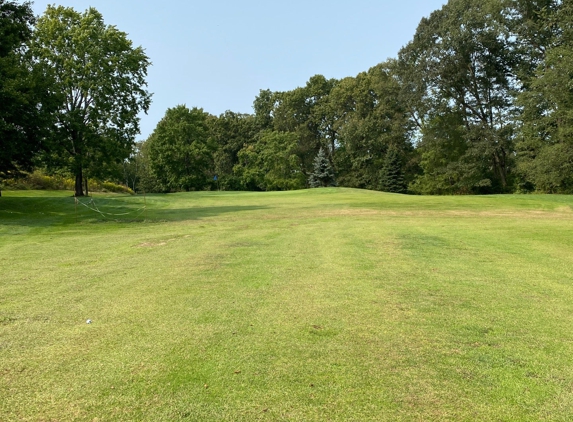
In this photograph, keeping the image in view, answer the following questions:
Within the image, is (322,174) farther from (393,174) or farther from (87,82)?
(87,82)

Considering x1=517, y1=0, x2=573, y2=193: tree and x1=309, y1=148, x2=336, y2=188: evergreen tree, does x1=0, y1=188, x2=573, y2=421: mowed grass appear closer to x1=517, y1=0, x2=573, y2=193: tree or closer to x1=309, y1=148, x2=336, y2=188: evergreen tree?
x1=517, y1=0, x2=573, y2=193: tree

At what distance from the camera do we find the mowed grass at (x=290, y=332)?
9.57 ft

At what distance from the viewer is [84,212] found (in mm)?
19812

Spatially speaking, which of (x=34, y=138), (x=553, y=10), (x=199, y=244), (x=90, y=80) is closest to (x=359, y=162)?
(x=553, y=10)

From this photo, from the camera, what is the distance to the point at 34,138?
20.0 metres

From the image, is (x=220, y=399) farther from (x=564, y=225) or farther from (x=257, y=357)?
(x=564, y=225)

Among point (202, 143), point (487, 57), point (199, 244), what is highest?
point (487, 57)

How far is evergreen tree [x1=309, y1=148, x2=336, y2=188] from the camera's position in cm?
5509

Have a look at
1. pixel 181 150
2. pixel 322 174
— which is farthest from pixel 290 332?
pixel 322 174

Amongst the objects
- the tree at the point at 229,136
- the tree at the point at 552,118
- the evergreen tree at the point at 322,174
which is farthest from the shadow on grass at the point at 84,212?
the tree at the point at 229,136

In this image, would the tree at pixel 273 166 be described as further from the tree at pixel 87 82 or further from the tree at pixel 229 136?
the tree at pixel 87 82

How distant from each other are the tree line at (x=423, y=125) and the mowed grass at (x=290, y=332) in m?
24.9

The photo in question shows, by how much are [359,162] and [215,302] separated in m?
52.9

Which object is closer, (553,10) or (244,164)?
(553,10)
